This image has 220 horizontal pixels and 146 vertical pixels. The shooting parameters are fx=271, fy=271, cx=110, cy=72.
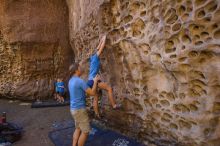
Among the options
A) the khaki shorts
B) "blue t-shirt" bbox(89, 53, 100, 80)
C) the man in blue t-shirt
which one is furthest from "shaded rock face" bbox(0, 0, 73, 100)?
the khaki shorts

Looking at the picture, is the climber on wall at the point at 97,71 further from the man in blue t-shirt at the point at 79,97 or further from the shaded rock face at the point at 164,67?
the man in blue t-shirt at the point at 79,97

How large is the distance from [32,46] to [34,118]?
8.00ft

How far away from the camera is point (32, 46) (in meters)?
7.74

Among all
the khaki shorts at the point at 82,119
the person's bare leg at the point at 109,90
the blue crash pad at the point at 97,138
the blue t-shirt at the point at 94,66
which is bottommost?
the blue crash pad at the point at 97,138

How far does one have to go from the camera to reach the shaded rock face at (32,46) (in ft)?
24.7

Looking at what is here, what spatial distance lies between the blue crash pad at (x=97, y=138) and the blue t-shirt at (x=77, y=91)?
0.87 meters

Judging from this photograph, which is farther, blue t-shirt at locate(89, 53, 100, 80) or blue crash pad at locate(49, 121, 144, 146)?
blue t-shirt at locate(89, 53, 100, 80)

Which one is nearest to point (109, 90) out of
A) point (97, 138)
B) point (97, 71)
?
point (97, 71)

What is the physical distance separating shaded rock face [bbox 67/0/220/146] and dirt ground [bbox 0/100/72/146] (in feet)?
4.64

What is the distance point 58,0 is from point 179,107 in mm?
5882

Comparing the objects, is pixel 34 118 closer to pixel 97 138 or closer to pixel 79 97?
pixel 97 138

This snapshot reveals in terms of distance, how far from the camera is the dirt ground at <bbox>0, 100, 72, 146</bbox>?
488 cm

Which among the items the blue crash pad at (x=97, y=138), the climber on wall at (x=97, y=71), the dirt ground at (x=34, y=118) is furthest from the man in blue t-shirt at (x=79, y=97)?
the dirt ground at (x=34, y=118)

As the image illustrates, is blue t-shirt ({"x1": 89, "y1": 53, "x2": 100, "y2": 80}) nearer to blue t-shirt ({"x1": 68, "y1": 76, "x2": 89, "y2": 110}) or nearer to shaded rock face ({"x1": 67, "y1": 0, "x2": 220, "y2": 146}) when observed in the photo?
shaded rock face ({"x1": 67, "y1": 0, "x2": 220, "y2": 146})
